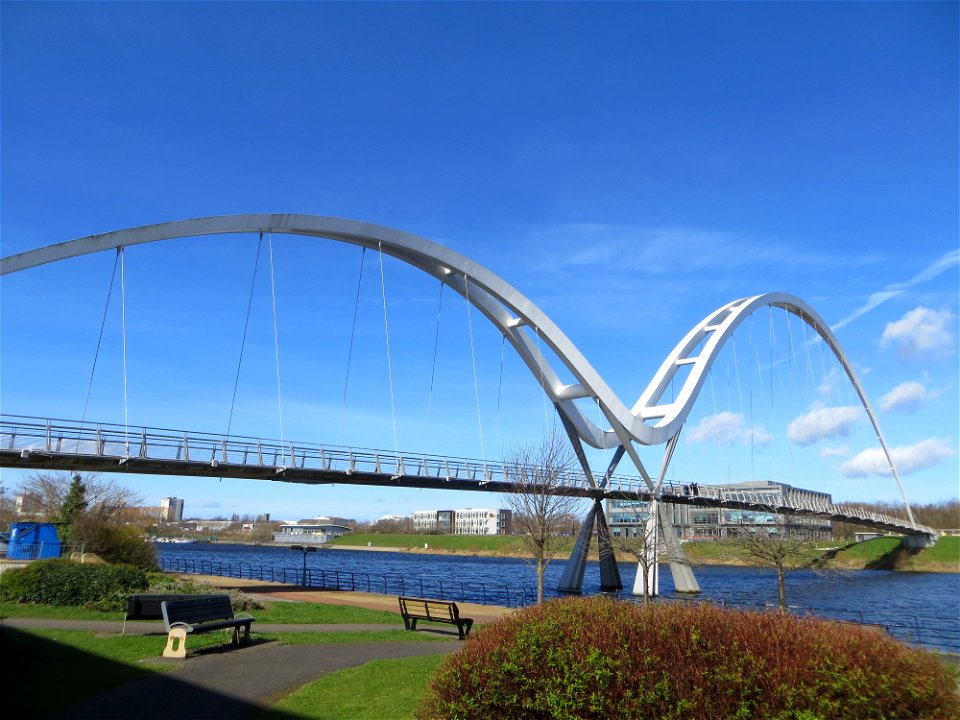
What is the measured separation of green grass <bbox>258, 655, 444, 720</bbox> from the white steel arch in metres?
15.1

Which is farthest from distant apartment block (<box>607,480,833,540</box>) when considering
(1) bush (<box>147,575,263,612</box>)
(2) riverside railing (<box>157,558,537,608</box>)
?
(1) bush (<box>147,575,263,612</box>)

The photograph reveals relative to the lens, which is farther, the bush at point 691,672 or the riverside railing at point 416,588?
the riverside railing at point 416,588

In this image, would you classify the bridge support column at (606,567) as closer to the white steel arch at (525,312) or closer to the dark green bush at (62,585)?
the white steel arch at (525,312)

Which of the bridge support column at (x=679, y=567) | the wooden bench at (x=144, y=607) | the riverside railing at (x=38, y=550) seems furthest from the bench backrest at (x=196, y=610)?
the bridge support column at (x=679, y=567)

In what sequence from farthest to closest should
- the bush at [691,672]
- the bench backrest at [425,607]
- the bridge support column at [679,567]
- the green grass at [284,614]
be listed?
the bridge support column at [679,567] → the bench backrest at [425,607] → the green grass at [284,614] → the bush at [691,672]

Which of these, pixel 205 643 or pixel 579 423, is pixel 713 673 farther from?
pixel 579 423

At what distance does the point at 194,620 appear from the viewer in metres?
13.0

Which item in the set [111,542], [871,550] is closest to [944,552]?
[871,550]

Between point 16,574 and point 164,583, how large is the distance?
12.1ft

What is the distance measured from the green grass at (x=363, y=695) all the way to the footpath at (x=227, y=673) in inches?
13.0

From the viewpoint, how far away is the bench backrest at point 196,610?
1230 cm

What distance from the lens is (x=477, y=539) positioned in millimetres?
124438

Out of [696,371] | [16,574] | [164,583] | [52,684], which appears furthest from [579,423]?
[52,684]

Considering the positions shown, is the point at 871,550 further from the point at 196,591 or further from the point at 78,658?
the point at 78,658
